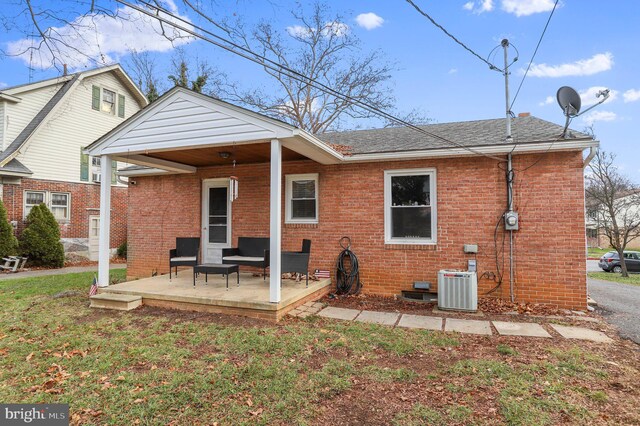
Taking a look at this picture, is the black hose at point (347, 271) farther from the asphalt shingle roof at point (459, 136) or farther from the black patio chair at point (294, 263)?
the asphalt shingle roof at point (459, 136)

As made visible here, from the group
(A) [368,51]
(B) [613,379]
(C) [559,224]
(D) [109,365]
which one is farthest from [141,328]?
(A) [368,51]

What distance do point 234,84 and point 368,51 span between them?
7.99m

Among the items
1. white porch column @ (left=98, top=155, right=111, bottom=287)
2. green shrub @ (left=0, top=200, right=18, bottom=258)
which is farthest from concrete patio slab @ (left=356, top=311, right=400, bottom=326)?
green shrub @ (left=0, top=200, right=18, bottom=258)

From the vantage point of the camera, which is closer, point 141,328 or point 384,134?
point 141,328

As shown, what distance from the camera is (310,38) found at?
19250mm

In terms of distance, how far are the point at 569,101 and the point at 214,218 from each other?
8.41 m

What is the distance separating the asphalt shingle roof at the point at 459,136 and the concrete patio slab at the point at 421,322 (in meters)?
3.37

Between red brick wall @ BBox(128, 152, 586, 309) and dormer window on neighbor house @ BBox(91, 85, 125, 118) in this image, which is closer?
red brick wall @ BBox(128, 152, 586, 309)

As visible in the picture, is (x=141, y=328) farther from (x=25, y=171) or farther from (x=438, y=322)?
(x=25, y=171)

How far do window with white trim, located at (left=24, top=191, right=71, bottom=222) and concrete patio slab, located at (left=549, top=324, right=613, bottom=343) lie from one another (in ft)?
60.1

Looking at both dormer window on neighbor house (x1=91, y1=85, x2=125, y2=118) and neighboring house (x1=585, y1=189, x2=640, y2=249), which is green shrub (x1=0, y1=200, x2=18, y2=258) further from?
neighboring house (x1=585, y1=189, x2=640, y2=249)

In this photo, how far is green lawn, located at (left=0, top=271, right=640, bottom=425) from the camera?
294 centimetres

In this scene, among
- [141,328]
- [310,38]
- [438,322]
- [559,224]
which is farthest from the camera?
[310,38]

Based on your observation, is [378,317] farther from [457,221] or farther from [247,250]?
[247,250]
